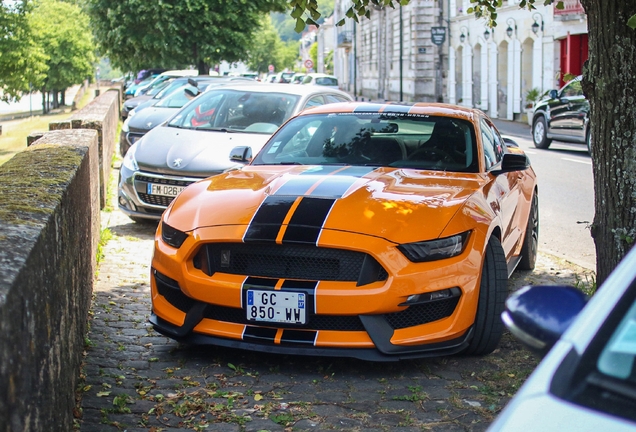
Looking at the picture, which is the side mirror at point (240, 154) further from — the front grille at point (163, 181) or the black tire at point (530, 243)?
the black tire at point (530, 243)

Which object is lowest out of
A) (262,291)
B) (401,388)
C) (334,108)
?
(401,388)

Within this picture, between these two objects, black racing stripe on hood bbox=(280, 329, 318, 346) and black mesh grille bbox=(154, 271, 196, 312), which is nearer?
black racing stripe on hood bbox=(280, 329, 318, 346)

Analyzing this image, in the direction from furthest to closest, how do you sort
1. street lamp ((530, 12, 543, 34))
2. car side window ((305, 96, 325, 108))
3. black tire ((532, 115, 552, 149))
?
street lamp ((530, 12, 543, 34)) < black tire ((532, 115, 552, 149)) < car side window ((305, 96, 325, 108))

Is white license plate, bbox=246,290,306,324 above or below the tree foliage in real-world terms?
below

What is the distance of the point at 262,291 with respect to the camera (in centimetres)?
496

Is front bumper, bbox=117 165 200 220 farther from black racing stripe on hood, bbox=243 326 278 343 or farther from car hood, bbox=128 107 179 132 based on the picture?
car hood, bbox=128 107 179 132

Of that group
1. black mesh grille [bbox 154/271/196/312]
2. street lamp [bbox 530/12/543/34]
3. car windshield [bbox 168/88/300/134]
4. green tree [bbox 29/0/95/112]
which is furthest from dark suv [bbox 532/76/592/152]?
green tree [bbox 29/0/95/112]

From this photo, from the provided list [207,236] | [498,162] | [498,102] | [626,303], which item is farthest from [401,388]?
[498,102]

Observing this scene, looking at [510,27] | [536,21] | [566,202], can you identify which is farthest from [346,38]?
[566,202]

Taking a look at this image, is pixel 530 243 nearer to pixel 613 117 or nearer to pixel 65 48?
pixel 613 117

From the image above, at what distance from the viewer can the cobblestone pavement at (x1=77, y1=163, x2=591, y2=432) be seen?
445 centimetres

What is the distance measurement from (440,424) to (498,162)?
294cm

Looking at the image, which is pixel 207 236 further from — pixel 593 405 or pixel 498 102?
pixel 498 102

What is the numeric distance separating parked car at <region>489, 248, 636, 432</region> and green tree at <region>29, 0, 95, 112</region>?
68250 mm
